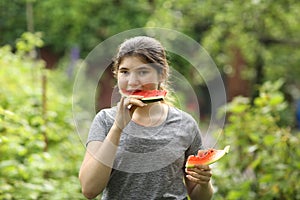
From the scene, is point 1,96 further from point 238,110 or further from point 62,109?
point 238,110

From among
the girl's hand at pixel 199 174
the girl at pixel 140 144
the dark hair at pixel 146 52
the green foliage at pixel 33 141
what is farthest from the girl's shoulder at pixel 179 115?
the green foliage at pixel 33 141

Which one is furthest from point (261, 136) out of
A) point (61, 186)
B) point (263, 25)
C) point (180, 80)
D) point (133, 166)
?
point (263, 25)

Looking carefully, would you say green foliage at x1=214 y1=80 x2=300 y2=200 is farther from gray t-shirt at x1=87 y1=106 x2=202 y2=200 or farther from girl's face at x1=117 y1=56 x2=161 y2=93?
girl's face at x1=117 y1=56 x2=161 y2=93

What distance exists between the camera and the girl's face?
2475 mm

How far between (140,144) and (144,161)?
7 centimetres

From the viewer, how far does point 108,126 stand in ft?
8.44

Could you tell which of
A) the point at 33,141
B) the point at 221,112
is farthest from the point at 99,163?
the point at 33,141

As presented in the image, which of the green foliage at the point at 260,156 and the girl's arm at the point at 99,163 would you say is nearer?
the girl's arm at the point at 99,163

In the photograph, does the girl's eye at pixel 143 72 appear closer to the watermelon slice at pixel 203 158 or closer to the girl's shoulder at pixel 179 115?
the girl's shoulder at pixel 179 115

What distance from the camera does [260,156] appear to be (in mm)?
4906

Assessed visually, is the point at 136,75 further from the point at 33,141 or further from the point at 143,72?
the point at 33,141

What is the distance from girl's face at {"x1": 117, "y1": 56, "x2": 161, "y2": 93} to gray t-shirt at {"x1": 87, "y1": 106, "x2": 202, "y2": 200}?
6.7 inches

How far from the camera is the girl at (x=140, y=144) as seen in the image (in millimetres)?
2486

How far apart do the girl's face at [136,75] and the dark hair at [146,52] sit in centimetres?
2
